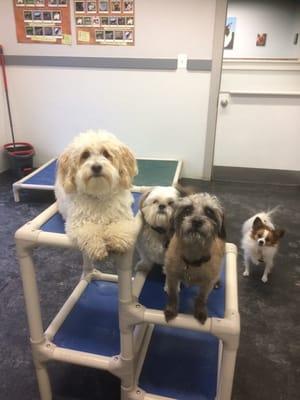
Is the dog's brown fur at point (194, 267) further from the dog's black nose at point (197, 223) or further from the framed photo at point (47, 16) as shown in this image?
the framed photo at point (47, 16)

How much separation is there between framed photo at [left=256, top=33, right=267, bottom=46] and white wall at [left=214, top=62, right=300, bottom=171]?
138 cm

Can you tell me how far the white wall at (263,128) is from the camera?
3652 millimetres

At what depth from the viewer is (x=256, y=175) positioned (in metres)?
3.91

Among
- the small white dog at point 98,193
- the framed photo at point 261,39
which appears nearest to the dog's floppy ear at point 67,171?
the small white dog at point 98,193

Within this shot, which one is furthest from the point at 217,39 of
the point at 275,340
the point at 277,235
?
the point at 275,340

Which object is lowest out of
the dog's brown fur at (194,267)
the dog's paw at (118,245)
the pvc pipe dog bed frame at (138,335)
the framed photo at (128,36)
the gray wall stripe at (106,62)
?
the pvc pipe dog bed frame at (138,335)

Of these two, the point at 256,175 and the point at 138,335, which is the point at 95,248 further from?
the point at 256,175

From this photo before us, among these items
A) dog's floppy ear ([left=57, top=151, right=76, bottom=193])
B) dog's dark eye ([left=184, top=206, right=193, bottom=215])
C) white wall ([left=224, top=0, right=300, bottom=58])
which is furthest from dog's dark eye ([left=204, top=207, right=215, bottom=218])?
white wall ([left=224, top=0, right=300, bottom=58])

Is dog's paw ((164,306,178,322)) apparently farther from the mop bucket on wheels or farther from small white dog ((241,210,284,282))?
the mop bucket on wheels

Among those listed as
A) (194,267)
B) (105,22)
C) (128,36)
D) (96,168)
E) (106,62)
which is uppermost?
(105,22)

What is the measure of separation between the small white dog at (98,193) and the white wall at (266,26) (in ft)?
15.2

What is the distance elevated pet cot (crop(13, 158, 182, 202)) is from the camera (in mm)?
3008

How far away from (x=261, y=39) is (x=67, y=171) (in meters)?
5.15

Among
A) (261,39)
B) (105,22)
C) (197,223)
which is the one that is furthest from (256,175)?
(197,223)
